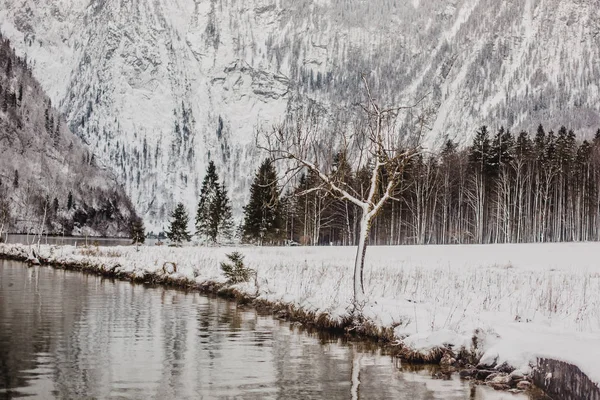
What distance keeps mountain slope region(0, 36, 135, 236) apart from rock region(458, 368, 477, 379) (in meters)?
126

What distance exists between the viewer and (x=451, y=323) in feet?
48.7

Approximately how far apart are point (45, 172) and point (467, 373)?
151m

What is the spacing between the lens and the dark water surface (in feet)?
35.1

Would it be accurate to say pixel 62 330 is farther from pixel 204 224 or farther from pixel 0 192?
pixel 0 192

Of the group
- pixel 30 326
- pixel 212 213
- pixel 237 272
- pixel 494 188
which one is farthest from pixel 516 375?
pixel 212 213

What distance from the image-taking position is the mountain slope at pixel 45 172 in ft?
445

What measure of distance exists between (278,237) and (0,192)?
7578cm

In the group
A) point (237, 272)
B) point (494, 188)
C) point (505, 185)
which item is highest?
point (494, 188)

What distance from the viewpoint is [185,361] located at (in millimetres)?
13078

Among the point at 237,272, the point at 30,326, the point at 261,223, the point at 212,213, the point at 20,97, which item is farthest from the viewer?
the point at 20,97

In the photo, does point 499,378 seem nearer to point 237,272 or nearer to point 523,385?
point 523,385

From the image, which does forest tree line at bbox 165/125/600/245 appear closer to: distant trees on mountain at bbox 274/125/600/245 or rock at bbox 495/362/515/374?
distant trees on mountain at bbox 274/125/600/245

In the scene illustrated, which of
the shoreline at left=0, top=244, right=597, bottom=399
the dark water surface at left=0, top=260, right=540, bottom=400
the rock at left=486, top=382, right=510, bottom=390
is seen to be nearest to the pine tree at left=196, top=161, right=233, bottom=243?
the shoreline at left=0, top=244, right=597, bottom=399

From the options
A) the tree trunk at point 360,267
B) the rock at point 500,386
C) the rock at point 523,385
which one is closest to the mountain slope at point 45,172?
the tree trunk at point 360,267
